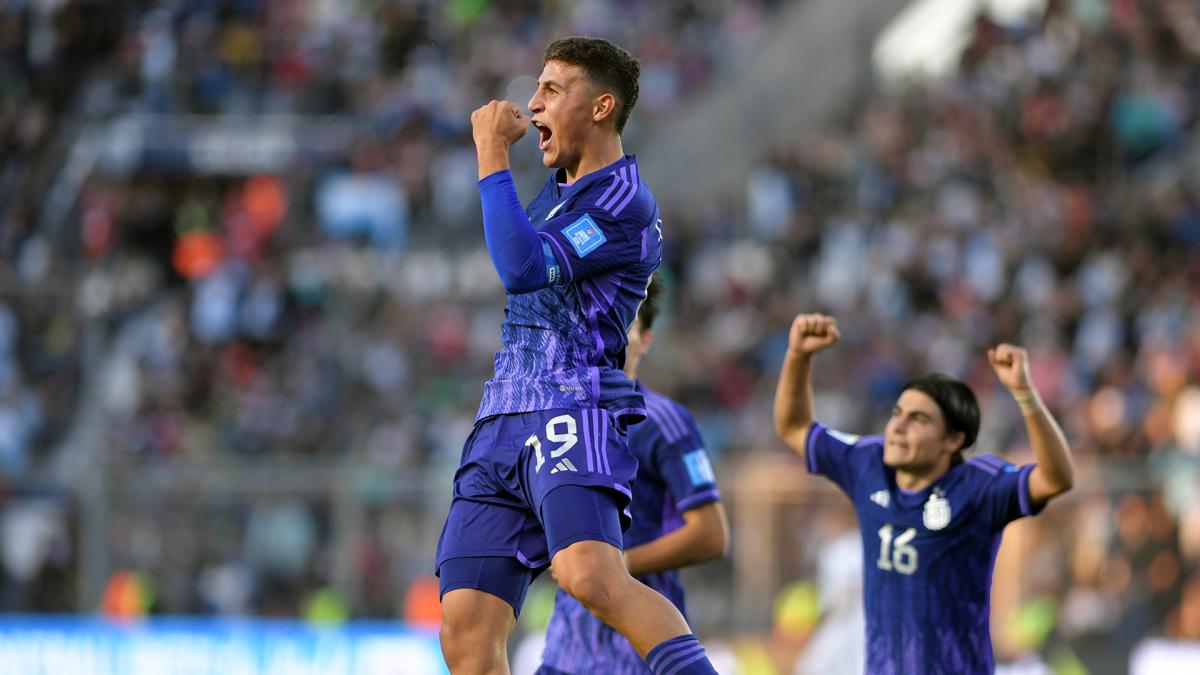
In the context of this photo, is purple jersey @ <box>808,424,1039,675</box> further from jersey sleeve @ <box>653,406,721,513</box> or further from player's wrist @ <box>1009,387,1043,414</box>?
jersey sleeve @ <box>653,406,721,513</box>

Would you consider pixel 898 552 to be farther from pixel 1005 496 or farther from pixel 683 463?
pixel 683 463

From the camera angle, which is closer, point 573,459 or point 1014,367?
point 573,459

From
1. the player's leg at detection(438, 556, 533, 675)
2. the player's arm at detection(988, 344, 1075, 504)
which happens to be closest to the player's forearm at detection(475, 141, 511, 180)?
the player's leg at detection(438, 556, 533, 675)

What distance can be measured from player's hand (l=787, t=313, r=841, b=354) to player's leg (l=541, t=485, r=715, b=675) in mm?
1798

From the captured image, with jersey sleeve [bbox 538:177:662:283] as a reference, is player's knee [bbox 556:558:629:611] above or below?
below

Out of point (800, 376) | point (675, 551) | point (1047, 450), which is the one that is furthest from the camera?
point (800, 376)

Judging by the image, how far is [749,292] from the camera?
18141mm

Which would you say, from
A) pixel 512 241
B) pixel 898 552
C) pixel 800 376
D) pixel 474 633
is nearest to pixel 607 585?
pixel 474 633

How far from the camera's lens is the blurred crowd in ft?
48.3

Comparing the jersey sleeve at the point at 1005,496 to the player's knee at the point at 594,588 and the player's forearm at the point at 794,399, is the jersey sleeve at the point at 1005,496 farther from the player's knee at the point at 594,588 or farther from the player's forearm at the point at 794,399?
the player's knee at the point at 594,588

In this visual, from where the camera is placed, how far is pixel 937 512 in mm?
6926

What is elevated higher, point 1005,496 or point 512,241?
point 512,241

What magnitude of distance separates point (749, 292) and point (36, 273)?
6.76 m

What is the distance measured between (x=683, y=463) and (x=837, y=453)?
69 cm
